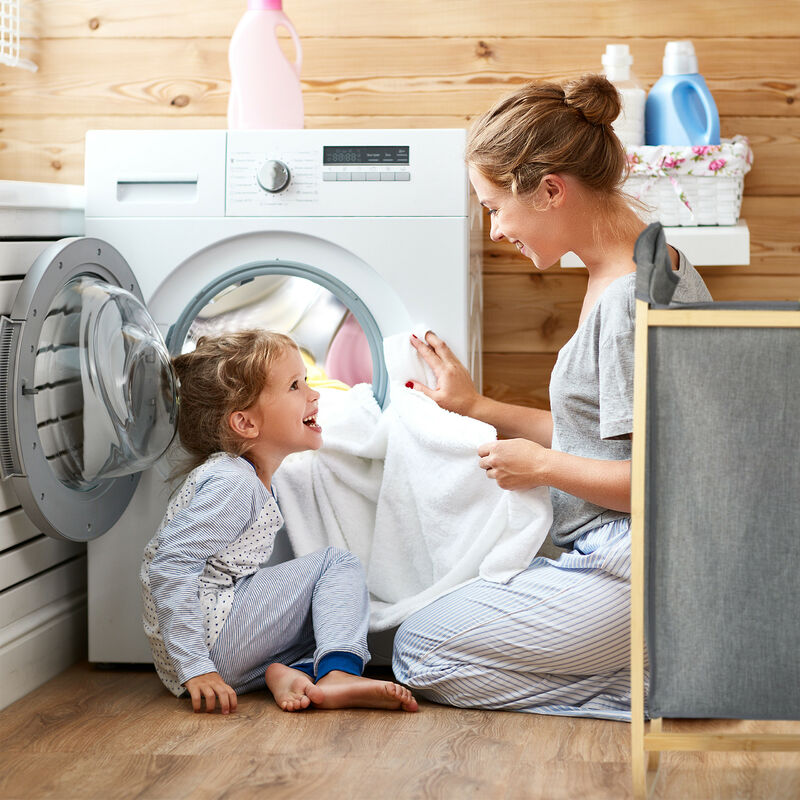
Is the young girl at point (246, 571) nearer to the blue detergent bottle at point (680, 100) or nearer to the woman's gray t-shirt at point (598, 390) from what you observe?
the woman's gray t-shirt at point (598, 390)

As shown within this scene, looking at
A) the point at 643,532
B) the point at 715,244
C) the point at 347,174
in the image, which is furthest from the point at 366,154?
the point at 643,532

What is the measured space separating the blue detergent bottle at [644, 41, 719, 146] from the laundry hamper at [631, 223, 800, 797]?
1.07 metres

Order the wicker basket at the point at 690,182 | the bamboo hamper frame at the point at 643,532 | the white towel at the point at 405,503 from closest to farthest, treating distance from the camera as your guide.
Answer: the bamboo hamper frame at the point at 643,532 < the white towel at the point at 405,503 < the wicker basket at the point at 690,182

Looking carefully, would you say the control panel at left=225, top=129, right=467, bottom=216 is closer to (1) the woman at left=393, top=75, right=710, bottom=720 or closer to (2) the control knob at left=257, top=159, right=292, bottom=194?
(2) the control knob at left=257, top=159, right=292, bottom=194

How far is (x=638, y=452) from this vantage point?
1.19 m

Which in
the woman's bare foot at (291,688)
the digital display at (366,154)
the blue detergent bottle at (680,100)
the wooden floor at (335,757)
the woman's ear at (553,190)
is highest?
the blue detergent bottle at (680,100)

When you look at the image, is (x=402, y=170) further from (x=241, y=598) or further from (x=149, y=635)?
(x=149, y=635)

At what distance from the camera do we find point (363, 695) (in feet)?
5.47

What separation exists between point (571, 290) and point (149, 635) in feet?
3.93

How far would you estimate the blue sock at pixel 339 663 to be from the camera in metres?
1.72

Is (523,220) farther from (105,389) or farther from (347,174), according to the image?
(105,389)

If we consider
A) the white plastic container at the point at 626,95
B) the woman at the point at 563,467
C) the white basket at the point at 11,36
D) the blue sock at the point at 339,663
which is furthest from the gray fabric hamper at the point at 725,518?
the white basket at the point at 11,36

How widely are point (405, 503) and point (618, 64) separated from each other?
1.03m

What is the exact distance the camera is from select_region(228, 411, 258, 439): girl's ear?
6.07 ft
